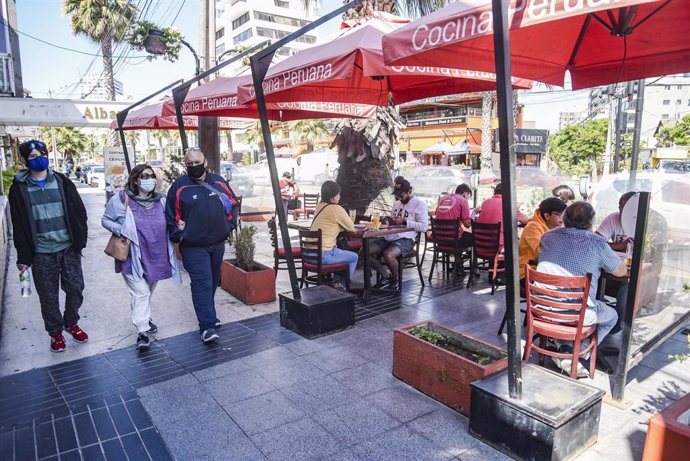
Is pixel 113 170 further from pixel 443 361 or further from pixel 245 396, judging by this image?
pixel 443 361

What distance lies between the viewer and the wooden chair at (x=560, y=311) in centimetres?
333

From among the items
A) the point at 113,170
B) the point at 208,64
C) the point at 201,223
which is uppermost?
the point at 208,64

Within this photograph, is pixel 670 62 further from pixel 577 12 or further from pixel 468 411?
pixel 468 411

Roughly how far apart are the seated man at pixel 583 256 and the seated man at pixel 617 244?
62 cm

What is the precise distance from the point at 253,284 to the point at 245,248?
1.57 ft

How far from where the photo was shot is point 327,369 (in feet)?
12.9

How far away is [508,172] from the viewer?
2.47 metres

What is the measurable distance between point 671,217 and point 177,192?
4310mm

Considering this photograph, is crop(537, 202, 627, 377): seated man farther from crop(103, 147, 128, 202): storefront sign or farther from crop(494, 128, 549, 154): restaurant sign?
crop(494, 128, 549, 154): restaurant sign

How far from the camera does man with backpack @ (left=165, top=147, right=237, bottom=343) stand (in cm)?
430

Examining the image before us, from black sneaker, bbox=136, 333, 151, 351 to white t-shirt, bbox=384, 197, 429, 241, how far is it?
315 centimetres

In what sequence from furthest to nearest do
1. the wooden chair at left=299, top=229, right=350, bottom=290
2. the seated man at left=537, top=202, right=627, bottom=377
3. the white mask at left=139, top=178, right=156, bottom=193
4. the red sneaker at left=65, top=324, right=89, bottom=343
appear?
the wooden chair at left=299, top=229, right=350, bottom=290, the red sneaker at left=65, top=324, right=89, bottom=343, the white mask at left=139, top=178, right=156, bottom=193, the seated man at left=537, top=202, right=627, bottom=377

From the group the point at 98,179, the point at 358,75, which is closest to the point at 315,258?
the point at 358,75

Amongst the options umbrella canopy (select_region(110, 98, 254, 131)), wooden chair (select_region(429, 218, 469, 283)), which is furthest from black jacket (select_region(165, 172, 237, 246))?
umbrella canopy (select_region(110, 98, 254, 131))
